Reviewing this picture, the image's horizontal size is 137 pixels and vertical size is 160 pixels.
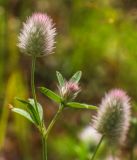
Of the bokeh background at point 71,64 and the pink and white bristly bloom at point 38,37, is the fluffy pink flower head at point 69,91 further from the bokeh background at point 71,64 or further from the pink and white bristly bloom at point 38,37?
the bokeh background at point 71,64

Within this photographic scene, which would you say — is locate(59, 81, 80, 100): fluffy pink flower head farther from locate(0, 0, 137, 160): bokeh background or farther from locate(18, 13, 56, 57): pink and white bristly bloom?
locate(0, 0, 137, 160): bokeh background

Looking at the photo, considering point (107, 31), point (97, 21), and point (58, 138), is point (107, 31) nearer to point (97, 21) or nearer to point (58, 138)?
point (97, 21)

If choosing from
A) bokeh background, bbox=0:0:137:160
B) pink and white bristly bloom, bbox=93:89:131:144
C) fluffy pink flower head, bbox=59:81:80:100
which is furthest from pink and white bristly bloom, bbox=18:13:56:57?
bokeh background, bbox=0:0:137:160

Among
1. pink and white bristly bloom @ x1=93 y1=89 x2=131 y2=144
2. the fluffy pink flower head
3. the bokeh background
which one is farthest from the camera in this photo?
the bokeh background

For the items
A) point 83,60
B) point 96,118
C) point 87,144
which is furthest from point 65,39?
point 96,118

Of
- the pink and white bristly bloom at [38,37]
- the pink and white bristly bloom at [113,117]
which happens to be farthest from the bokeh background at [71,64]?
the pink and white bristly bloom at [38,37]

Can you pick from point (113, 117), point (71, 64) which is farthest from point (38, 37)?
point (71, 64)
